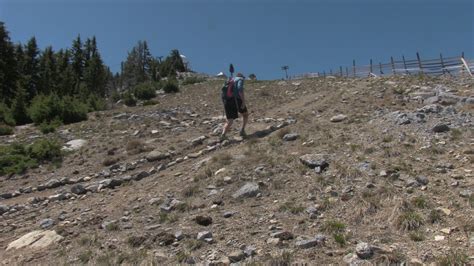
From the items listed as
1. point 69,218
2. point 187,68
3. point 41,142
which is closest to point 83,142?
point 41,142

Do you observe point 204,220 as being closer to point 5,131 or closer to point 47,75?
point 5,131

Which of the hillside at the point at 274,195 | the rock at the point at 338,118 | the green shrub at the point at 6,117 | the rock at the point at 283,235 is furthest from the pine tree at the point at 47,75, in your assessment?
the rock at the point at 283,235

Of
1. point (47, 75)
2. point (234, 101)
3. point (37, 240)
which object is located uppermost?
point (47, 75)

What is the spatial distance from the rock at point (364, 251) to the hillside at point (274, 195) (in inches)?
0.7

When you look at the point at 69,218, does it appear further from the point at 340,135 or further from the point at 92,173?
the point at 340,135

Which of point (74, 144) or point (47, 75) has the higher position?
point (47, 75)

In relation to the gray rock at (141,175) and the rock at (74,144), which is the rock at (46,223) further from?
the rock at (74,144)

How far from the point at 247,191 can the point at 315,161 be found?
1626 millimetres

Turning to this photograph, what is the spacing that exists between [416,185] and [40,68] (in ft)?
183

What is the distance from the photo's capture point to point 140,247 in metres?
6.44

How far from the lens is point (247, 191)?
7832 mm

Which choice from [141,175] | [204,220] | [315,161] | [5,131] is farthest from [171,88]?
[204,220]

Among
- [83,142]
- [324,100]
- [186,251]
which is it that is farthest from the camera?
[324,100]

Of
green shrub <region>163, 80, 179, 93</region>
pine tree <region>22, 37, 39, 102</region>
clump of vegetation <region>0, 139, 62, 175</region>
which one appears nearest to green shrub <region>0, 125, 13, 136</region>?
clump of vegetation <region>0, 139, 62, 175</region>
